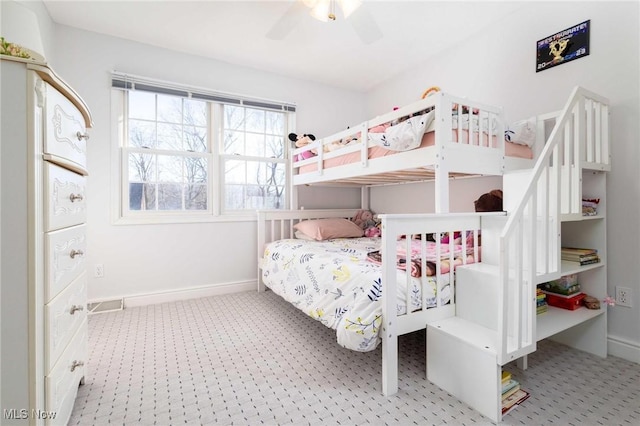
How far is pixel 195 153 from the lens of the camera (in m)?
3.06

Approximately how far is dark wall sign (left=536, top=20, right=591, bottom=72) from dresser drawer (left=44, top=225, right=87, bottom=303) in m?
3.02

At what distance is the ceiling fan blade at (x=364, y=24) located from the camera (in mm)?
1905

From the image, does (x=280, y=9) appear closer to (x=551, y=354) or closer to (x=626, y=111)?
(x=626, y=111)

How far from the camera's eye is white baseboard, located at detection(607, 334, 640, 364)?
178 cm

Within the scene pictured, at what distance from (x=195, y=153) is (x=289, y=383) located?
7.85 feet

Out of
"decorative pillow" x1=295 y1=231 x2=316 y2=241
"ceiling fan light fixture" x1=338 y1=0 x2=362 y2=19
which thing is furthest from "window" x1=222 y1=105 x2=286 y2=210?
"ceiling fan light fixture" x1=338 y1=0 x2=362 y2=19

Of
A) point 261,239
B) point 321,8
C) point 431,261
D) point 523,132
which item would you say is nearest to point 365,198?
point 261,239

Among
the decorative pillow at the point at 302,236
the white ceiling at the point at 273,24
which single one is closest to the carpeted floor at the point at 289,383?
the decorative pillow at the point at 302,236

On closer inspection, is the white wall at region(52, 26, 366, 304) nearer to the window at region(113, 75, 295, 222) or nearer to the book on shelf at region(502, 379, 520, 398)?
the window at region(113, 75, 295, 222)

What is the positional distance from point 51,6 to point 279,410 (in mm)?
3184

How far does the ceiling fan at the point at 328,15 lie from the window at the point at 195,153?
1.32 metres

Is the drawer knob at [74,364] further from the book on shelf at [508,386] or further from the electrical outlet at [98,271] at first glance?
the book on shelf at [508,386]

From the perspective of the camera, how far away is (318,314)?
6.08 ft

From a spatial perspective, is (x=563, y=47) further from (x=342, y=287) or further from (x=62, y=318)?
(x=62, y=318)
